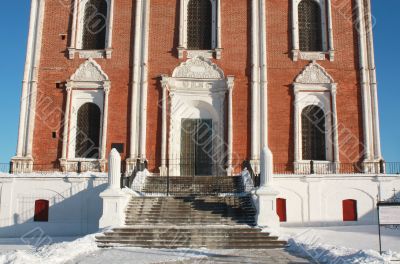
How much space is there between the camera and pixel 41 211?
1977 centimetres

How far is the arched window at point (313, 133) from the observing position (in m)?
22.3

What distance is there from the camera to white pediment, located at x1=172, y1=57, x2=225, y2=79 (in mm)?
22828

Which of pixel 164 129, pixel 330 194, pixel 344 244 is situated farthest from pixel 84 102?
pixel 344 244

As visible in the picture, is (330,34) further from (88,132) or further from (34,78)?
(34,78)

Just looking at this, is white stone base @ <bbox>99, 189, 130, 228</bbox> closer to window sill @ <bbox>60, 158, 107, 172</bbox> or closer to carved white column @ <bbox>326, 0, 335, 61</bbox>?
window sill @ <bbox>60, 158, 107, 172</bbox>

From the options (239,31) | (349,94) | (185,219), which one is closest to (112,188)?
(185,219)

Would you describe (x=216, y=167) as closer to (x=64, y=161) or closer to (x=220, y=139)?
(x=220, y=139)

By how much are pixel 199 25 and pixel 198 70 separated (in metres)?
2.37

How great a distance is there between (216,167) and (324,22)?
343 inches

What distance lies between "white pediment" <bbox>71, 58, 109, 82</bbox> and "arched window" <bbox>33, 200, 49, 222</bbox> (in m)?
6.05

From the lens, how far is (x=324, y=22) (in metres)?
23.6

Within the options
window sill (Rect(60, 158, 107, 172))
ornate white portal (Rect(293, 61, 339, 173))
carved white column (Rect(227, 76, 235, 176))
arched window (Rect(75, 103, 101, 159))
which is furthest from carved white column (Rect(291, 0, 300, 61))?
window sill (Rect(60, 158, 107, 172))

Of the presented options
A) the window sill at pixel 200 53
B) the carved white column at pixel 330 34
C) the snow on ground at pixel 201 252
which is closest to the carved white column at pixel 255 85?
the window sill at pixel 200 53

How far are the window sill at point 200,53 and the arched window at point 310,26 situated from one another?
4.03 meters
